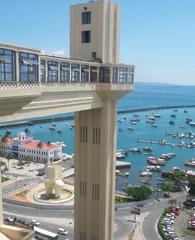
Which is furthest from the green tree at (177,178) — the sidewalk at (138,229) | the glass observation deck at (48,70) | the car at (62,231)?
the glass observation deck at (48,70)

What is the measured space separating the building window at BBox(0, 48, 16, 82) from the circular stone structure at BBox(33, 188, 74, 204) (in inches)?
1280

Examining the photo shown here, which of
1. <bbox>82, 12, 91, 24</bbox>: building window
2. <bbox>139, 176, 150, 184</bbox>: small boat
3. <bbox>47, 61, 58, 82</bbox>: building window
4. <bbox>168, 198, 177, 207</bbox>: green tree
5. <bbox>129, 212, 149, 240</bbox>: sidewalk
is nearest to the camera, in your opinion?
<bbox>47, 61, 58, 82</bbox>: building window

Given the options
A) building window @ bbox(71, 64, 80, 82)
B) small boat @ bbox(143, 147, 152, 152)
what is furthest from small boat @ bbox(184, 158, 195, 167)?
building window @ bbox(71, 64, 80, 82)

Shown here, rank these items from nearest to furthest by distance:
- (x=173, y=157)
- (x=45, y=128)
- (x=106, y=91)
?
(x=106, y=91) → (x=173, y=157) → (x=45, y=128)

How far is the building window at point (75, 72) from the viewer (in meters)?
13.3

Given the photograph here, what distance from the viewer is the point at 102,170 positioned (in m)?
16.0

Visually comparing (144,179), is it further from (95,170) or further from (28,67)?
(28,67)

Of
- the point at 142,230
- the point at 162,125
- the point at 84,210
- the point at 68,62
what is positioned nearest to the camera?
the point at 68,62

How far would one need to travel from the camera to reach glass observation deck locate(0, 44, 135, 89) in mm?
8414

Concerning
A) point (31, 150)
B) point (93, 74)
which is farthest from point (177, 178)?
point (93, 74)

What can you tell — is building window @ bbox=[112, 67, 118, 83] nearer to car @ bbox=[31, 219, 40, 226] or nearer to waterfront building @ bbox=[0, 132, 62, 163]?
car @ bbox=[31, 219, 40, 226]

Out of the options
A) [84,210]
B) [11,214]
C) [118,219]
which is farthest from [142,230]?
[84,210]

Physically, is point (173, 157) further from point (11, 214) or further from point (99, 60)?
point (99, 60)

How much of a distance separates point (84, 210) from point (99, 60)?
7936 millimetres
